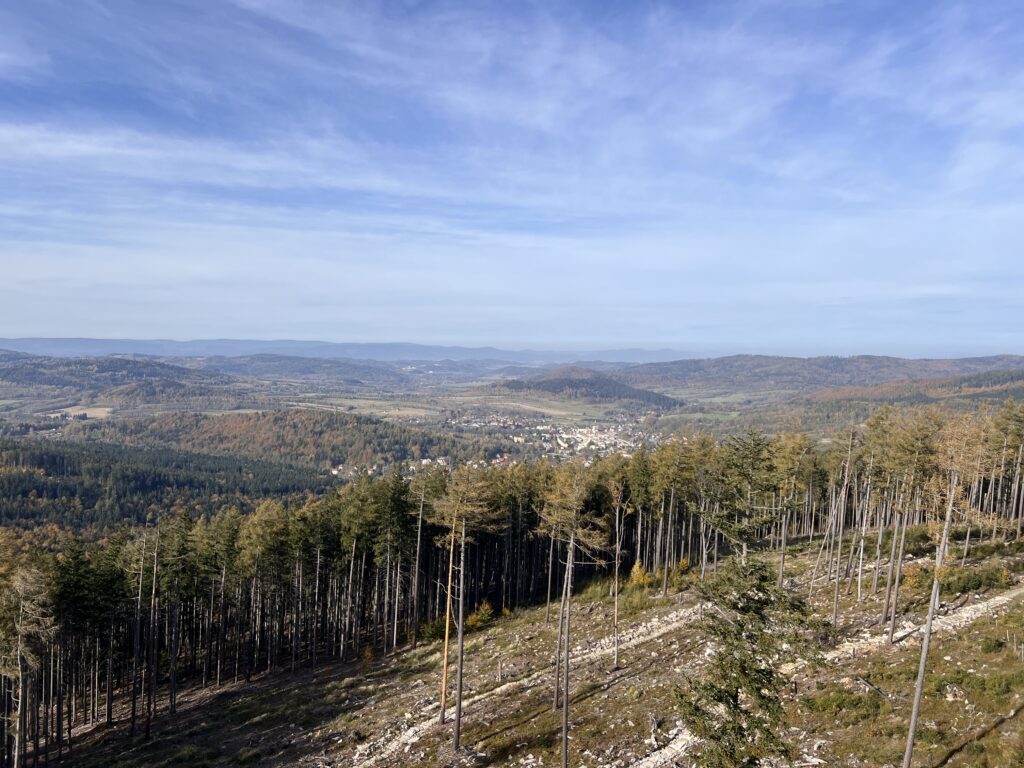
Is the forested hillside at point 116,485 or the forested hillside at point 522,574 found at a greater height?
the forested hillside at point 522,574

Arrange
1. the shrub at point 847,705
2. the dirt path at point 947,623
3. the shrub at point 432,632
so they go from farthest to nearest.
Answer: the shrub at point 432,632, the dirt path at point 947,623, the shrub at point 847,705

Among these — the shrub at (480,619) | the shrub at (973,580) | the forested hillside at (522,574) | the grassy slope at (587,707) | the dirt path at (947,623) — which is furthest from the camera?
the shrub at (480,619)

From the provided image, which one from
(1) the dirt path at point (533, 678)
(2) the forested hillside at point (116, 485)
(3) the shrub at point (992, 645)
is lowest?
(2) the forested hillside at point (116, 485)

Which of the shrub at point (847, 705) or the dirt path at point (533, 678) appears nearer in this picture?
the shrub at point (847, 705)

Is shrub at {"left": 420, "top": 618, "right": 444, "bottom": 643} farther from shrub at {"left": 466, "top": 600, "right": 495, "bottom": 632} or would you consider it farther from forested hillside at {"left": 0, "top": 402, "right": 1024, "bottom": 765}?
shrub at {"left": 466, "top": 600, "right": 495, "bottom": 632}

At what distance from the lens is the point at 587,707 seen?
24156mm

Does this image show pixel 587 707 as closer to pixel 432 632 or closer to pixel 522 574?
pixel 432 632

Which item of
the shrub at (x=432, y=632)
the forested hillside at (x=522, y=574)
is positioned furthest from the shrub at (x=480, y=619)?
the shrub at (x=432, y=632)

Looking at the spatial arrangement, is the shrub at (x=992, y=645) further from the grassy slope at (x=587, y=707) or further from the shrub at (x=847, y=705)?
the shrub at (x=847, y=705)

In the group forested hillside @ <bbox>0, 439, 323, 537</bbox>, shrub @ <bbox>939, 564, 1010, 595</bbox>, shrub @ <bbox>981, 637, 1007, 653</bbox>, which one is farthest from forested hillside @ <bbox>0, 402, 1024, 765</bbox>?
forested hillside @ <bbox>0, 439, 323, 537</bbox>

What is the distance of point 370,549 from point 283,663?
1048cm

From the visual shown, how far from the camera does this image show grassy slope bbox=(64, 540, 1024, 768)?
17859 mm

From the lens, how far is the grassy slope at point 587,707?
58.6 feet

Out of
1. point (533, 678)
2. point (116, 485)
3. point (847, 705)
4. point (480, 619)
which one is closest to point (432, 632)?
point (480, 619)
